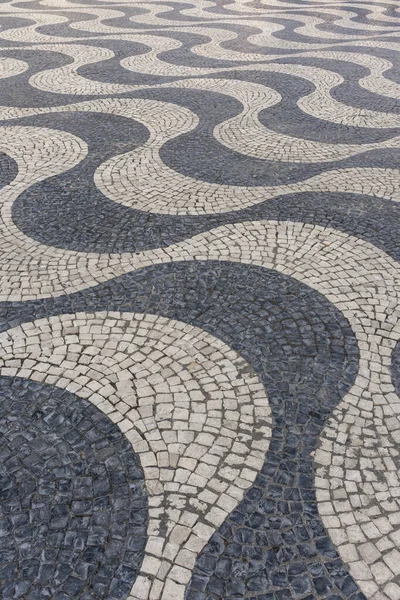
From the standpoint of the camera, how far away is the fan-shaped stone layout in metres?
3.79

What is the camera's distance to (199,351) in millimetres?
5367

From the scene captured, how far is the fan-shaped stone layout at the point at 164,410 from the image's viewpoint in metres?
3.79

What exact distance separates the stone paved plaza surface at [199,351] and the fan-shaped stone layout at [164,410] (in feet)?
0.06

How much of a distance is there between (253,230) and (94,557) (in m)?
4.74

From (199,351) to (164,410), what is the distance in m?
0.83

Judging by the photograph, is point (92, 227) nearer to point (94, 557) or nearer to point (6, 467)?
point (6, 467)

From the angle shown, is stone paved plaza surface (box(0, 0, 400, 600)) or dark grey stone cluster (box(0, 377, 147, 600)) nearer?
dark grey stone cluster (box(0, 377, 147, 600))

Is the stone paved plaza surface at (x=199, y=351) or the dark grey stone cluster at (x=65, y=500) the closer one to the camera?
the dark grey stone cluster at (x=65, y=500)

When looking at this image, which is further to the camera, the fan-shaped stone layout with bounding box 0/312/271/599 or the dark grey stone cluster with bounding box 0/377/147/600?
the fan-shaped stone layout with bounding box 0/312/271/599

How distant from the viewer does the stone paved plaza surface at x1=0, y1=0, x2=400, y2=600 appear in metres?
3.74

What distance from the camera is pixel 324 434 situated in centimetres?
455

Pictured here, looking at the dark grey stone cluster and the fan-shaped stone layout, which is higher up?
the fan-shaped stone layout

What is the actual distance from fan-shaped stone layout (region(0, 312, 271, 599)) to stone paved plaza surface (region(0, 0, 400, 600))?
2cm

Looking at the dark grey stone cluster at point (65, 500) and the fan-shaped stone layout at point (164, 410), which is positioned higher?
the fan-shaped stone layout at point (164, 410)
